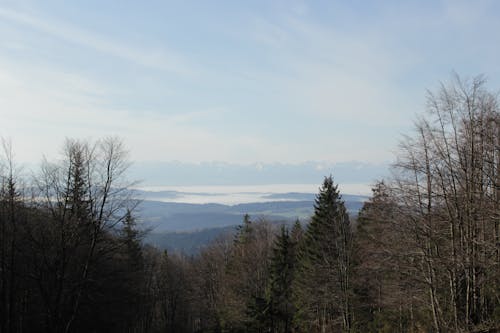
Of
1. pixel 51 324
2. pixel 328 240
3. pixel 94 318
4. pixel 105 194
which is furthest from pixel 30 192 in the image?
pixel 328 240

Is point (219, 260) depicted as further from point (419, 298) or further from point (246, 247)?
point (419, 298)

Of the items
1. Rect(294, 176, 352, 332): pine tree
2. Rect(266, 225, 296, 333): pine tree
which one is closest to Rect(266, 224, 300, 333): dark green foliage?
Rect(266, 225, 296, 333): pine tree

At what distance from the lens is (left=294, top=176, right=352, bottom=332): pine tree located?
3062cm

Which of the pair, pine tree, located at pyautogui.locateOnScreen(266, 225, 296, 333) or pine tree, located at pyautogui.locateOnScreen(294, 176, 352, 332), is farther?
pine tree, located at pyautogui.locateOnScreen(266, 225, 296, 333)

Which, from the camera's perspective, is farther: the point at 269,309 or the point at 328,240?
the point at 269,309

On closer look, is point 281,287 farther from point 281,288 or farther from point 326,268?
point 326,268

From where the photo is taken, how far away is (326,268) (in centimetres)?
3203

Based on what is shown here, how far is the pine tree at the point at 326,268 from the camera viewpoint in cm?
3062

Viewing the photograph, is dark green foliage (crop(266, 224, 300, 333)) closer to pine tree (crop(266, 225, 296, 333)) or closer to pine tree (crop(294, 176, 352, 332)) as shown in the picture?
pine tree (crop(266, 225, 296, 333))

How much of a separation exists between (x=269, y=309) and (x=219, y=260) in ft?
97.8

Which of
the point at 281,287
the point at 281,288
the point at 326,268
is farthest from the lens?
the point at 281,287

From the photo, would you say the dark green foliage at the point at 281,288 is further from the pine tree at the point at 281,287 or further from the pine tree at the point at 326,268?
the pine tree at the point at 326,268

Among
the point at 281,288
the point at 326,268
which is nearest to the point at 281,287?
the point at 281,288

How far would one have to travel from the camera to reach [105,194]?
56.2 feet
